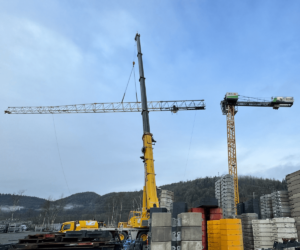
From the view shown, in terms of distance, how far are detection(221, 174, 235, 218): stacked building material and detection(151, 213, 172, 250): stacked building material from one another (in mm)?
12046

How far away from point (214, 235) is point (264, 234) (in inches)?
109

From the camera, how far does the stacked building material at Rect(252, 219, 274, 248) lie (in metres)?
12.8

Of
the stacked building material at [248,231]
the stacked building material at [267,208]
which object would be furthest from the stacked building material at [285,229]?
the stacked building material at [267,208]

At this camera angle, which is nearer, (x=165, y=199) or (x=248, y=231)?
(x=248, y=231)

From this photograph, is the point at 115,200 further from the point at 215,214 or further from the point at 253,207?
the point at 215,214

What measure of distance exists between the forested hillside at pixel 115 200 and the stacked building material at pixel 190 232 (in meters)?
52.6

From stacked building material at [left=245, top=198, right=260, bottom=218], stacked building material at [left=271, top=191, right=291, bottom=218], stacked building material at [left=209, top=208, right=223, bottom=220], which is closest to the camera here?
stacked building material at [left=209, top=208, right=223, bottom=220]

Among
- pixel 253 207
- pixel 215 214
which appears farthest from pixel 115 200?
pixel 215 214

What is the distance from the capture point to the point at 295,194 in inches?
520

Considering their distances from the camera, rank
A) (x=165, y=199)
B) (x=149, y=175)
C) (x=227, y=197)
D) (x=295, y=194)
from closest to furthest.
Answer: (x=295, y=194) < (x=149, y=175) < (x=227, y=197) < (x=165, y=199)

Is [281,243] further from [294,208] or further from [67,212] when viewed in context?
[67,212]

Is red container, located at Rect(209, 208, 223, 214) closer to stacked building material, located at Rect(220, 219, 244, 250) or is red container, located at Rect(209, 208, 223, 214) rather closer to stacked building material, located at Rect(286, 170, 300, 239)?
stacked building material, located at Rect(220, 219, 244, 250)

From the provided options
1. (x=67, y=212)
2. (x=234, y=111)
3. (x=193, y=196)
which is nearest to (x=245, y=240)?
(x=234, y=111)

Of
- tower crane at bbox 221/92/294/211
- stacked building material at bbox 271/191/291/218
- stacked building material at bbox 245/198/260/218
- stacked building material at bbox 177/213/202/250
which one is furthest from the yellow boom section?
tower crane at bbox 221/92/294/211
